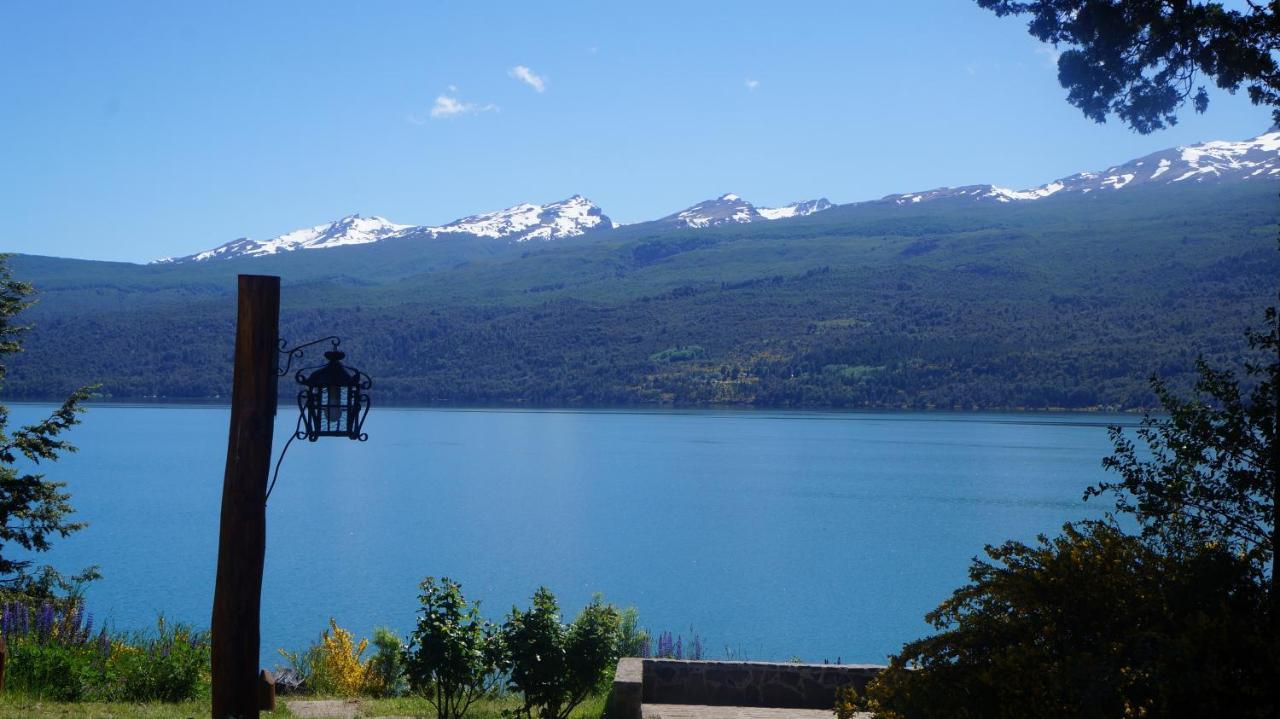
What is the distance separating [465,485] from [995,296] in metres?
88.2

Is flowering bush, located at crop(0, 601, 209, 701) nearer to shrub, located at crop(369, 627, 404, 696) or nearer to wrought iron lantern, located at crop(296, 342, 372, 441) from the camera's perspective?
shrub, located at crop(369, 627, 404, 696)

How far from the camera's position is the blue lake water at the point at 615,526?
21531mm

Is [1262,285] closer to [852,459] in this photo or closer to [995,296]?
[995,296]

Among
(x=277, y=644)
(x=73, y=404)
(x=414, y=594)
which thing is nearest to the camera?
(x=73, y=404)

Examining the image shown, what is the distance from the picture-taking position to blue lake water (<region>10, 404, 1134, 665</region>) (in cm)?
2153

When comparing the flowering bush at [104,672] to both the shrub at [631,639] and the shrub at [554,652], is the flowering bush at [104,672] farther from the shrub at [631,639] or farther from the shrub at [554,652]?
the shrub at [631,639]

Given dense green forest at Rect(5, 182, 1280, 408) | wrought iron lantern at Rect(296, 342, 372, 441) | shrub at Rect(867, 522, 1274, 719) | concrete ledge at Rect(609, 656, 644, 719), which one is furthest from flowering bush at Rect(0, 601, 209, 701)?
dense green forest at Rect(5, 182, 1280, 408)

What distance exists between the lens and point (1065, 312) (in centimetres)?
10625

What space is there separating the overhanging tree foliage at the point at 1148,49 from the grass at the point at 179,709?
5377 mm

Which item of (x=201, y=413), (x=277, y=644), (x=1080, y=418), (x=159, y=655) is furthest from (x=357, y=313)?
(x=159, y=655)

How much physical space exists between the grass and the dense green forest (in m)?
71.3

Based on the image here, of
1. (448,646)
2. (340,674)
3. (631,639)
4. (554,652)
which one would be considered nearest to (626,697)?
(554,652)

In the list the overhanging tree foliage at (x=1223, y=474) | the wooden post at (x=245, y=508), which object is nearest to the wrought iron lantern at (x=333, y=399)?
the wooden post at (x=245, y=508)

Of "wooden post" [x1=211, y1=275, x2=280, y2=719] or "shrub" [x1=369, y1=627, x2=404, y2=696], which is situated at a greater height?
"wooden post" [x1=211, y1=275, x2=280, y2=719]
